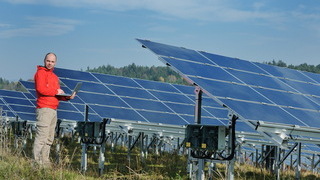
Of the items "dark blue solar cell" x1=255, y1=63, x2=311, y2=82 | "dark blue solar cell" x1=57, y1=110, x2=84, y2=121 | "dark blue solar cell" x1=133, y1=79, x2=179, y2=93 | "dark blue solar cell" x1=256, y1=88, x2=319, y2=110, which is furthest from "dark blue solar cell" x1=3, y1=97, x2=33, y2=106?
"dark blue solar cell" x1=256, y1=88, x2=319, y2=110

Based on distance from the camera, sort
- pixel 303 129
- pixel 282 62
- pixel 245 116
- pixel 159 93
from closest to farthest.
A: 1. pixel 245 116
2. pixel 303 129
3. pixel 159 93
4. pixel 282 62

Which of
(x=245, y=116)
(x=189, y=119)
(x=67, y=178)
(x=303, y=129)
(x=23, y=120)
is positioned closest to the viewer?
(x=67, y=178)

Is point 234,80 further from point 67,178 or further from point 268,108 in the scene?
point 67,178

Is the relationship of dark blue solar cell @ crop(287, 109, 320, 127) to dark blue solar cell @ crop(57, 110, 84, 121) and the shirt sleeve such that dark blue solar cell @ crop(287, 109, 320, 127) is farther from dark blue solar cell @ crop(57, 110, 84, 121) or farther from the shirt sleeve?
dark blue solar cell @ crop(57, 110, 84, 121)

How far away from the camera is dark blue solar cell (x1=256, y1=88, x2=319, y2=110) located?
35.3ft

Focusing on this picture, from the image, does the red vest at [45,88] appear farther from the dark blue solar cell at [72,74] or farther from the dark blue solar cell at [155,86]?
the dark blue solar cell at [155,86]

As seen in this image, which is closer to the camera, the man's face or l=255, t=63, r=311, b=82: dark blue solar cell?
the man's face

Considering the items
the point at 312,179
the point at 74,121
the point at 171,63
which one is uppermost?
the point at 171,63

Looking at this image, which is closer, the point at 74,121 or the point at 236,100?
the point at 236,100

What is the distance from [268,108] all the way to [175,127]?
419cm

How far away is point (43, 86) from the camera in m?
Answer: 9.77

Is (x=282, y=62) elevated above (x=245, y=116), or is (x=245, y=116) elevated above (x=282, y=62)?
(x=282, y=62)

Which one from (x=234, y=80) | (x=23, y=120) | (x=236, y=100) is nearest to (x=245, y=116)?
(x=236, y=100)

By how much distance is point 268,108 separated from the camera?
10023mm
